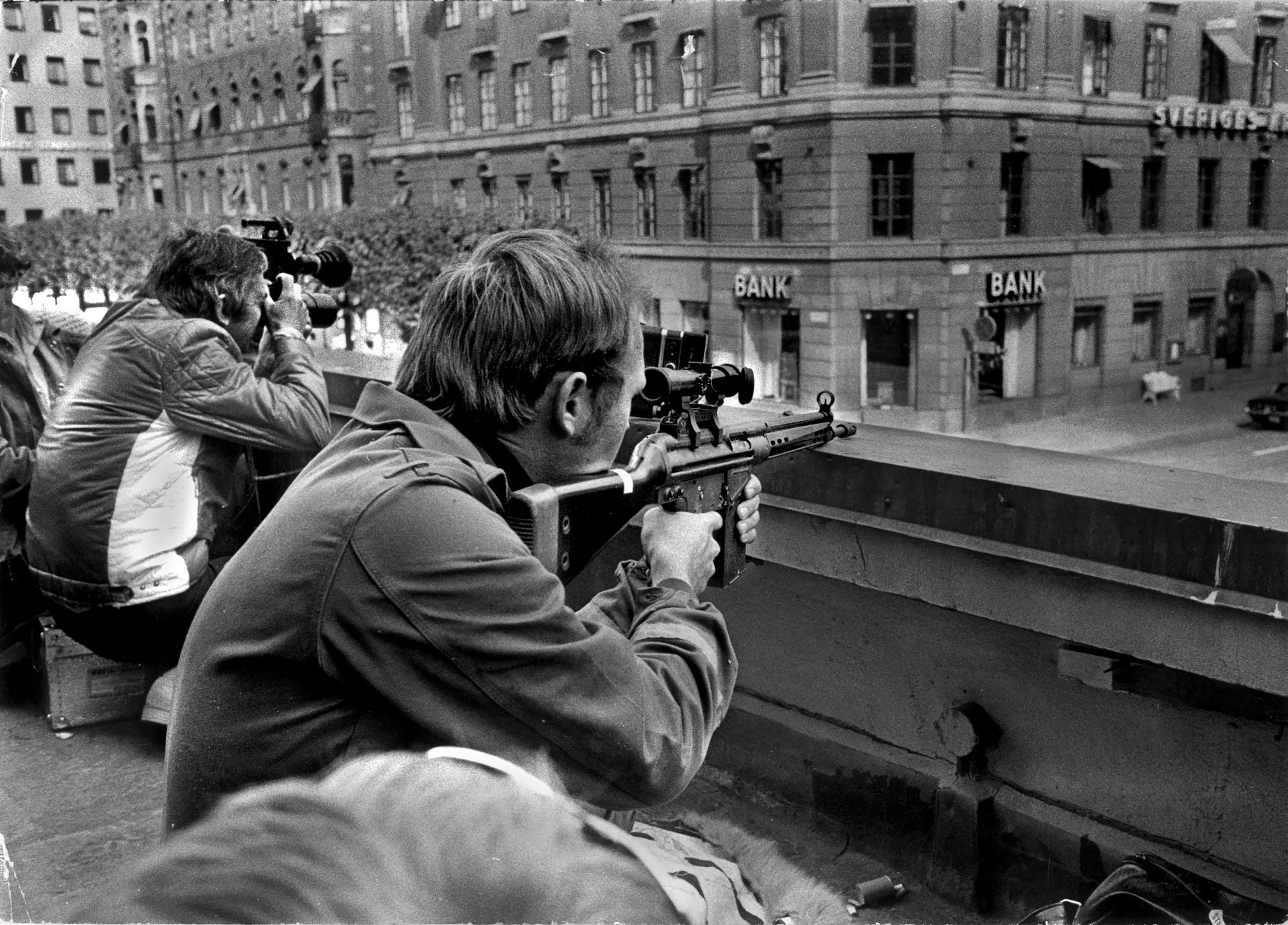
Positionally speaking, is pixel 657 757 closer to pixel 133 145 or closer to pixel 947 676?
pixel 947 676

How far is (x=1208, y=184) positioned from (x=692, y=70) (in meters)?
1.26

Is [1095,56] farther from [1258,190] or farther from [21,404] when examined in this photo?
[21,404]

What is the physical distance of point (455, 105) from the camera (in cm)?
388

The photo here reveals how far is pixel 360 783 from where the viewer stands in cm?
85

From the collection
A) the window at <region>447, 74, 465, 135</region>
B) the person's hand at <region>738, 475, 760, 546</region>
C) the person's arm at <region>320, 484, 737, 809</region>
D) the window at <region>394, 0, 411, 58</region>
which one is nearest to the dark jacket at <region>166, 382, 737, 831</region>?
the person's arm at <region>320, 484, 737, 809</region>

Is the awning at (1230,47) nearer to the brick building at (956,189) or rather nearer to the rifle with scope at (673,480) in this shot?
the brick building at (956,189)

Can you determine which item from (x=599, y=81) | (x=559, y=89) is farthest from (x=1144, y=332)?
(x=559, y=89)

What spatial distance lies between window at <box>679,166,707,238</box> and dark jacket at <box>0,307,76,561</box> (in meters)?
1.87

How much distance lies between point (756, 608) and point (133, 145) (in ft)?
11.6

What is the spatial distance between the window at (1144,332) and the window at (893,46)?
0.73m

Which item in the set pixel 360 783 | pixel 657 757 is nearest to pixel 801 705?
pixel 657 757

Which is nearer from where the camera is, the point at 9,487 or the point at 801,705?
the point at 801,705

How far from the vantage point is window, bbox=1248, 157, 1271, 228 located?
267 centimetres

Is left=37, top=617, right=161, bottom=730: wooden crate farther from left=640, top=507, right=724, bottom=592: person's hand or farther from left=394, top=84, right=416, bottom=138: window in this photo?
left=640, top=507, right=724, bottom=592: person's hand
